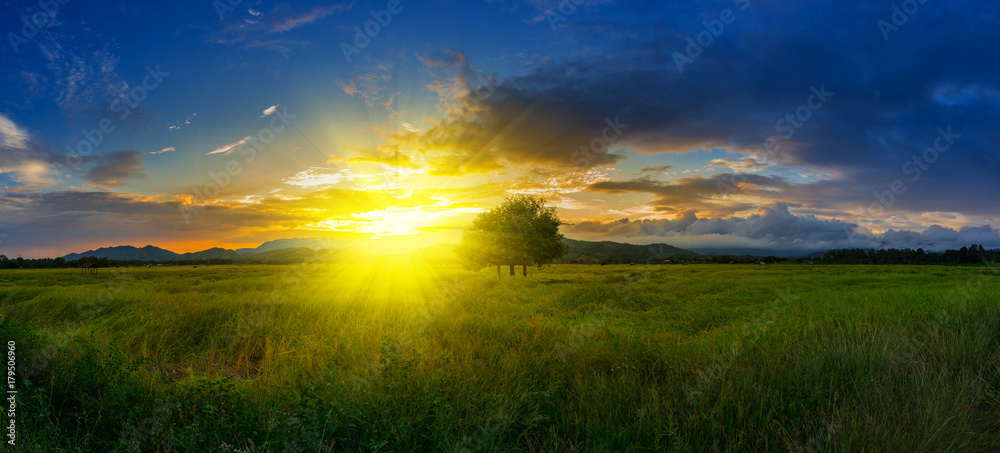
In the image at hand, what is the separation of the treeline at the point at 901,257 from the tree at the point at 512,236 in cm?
12351

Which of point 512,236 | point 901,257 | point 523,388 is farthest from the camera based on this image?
point 901,257

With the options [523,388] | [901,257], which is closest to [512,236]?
[523,388]

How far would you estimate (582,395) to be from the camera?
514cm

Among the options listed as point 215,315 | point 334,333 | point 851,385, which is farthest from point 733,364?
point 215,315

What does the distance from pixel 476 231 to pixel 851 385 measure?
34552 mm

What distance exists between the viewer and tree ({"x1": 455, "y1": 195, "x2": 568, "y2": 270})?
3797 centimetres

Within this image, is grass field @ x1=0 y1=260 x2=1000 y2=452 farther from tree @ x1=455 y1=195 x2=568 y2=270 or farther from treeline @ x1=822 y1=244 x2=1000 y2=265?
treeline @ x1=822 y1=244 x2=1000 y2=265

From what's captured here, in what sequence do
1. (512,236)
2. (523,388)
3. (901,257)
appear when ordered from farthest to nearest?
(901,257)
(512,236)
(523,388)

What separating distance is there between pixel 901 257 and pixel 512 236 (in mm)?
156564

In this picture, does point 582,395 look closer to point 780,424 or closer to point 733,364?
point 780,424

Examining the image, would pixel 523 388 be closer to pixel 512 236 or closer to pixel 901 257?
pixel 512 236

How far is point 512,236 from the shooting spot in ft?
126

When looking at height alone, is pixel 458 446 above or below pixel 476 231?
below

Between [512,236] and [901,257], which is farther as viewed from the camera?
[901,257]
